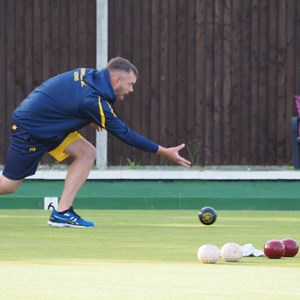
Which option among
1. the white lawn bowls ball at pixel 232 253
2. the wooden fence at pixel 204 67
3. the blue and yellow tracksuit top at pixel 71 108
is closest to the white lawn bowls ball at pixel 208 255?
the white lawn bowls ball at pixel 232 253

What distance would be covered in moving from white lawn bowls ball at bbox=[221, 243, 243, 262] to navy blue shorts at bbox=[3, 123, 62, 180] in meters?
2.57

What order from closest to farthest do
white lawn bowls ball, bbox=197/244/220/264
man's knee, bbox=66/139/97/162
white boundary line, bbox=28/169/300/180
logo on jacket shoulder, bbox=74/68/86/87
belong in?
white lawn bowls ball, bbox=197/244/220/264 → logo on jacket shoulder, bbox=74/68/86/87 → man's knee, bbox=66/139/97/162 → white boundary line, bbox=28/169/300/180

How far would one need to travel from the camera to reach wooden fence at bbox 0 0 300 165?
46.0 ft

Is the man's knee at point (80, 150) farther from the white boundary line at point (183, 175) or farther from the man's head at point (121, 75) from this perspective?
the white boundary line at point (183, 175)

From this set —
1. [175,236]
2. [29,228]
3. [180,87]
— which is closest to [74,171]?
[29,228]

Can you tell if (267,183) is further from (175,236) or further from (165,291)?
(165,291)

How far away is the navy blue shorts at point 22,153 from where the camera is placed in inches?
357

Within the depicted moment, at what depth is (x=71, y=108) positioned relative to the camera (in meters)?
8.97

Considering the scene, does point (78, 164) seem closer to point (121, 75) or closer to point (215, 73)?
point (121, 75)

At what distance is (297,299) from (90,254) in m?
2.17

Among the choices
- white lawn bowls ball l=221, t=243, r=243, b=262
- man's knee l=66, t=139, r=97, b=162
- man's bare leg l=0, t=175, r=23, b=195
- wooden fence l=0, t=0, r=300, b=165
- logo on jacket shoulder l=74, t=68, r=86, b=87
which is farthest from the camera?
wooden fence l=0, t=0, r=300, b=165

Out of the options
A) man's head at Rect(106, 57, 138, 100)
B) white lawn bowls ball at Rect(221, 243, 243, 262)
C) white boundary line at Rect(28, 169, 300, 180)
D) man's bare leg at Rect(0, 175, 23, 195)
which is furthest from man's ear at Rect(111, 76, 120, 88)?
white boundary line at Rect(28, 169, 300, 180)

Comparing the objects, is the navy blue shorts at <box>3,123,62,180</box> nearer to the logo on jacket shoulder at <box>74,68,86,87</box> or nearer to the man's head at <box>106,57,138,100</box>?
the logo on jacket shoulder at <box>74,68,86,87</box>

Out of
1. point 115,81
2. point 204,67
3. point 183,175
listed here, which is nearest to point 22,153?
point 115,81
